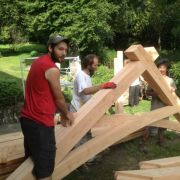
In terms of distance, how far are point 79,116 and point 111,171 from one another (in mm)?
2162

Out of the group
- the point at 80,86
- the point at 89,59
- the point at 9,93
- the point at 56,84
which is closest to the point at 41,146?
the point at 56,84

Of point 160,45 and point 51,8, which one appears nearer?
point 51,8

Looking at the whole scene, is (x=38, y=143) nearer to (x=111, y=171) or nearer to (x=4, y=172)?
(x=4, y=172)

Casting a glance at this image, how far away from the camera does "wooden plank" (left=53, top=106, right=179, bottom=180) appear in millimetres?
4203

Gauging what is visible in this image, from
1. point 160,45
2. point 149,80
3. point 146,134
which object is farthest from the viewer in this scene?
point 160,45

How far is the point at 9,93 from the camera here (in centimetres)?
916

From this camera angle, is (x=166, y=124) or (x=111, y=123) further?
(x=166, y=124)

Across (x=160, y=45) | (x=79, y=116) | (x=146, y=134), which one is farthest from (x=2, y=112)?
(x=160, y=45)

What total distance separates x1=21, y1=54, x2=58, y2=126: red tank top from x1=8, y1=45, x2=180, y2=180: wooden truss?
0.33 m

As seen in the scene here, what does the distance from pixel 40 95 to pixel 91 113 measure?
66 cm

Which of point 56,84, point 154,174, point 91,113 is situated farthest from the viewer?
point 91,113

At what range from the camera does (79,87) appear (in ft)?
18.6

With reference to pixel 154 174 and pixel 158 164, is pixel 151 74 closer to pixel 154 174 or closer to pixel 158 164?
pixel 158 164

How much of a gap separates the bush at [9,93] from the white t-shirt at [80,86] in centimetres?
356
